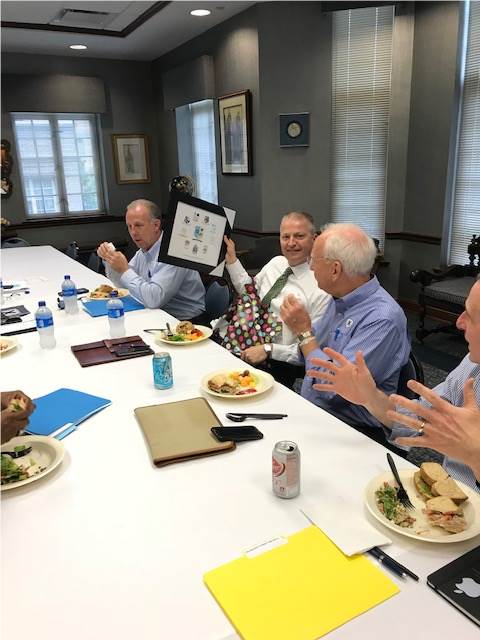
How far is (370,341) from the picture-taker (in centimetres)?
175

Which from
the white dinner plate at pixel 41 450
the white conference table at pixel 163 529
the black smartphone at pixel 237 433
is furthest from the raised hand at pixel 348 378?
the white dinner plate at pixel 41 450

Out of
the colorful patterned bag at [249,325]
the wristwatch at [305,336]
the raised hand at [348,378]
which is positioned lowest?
the colorful patterned bag at [249,325]

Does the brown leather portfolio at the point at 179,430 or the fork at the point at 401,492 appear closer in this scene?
the fork at the point at 401,492

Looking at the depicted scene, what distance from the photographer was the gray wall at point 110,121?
6574 millimetres

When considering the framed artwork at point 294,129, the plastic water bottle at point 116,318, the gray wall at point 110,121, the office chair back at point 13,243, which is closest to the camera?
the plastic water bottle at point 116,318

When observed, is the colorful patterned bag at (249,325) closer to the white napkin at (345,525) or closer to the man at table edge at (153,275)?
the man at table edge at (153,275)

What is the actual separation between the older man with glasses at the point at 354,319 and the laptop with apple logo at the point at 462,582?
2.54ft

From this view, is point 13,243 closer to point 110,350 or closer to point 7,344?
point 7,344

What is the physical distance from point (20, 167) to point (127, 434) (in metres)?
6.35

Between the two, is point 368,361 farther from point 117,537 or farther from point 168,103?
point 168,103

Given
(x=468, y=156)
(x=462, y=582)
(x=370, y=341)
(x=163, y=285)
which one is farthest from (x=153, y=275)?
(x=468, y=156)

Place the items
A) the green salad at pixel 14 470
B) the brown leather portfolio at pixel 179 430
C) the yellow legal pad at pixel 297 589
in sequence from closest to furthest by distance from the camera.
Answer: the yellow legal pad at pixel 297 589 < the green salad at pixel 14 470 < the brown leather portfolio at pixel 179 430

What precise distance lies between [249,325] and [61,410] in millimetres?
1179

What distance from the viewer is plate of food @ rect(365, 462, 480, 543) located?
3.41 ft
